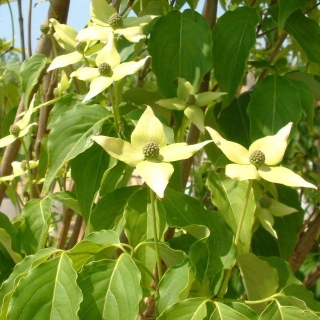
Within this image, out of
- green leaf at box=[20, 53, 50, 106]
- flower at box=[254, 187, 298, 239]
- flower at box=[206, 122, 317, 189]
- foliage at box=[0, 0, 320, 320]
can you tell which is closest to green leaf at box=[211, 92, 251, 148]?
foliage at box=[0, 0, 320, 320]

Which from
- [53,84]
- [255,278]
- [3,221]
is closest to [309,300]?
[255,278]

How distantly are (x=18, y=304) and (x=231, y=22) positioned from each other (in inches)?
19.3

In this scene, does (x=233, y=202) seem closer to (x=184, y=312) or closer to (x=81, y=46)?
(x=184, y=312)

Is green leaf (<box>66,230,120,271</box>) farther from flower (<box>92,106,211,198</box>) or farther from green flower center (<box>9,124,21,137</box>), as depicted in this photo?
green flower center (<box>9,124,21,137</box>)

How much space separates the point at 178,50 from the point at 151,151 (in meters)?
0.23

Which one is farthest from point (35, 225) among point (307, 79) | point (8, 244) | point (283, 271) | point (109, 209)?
point (307, 79)

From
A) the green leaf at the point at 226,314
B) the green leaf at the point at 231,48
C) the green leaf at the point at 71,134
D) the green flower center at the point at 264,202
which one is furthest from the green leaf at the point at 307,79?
the green leaf at the point at 226,314

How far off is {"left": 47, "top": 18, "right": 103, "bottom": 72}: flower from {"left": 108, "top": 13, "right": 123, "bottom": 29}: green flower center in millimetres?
48

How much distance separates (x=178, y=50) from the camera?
812mm

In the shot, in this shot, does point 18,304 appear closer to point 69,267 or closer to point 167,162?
point 69,267

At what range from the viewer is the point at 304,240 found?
3.33 ft

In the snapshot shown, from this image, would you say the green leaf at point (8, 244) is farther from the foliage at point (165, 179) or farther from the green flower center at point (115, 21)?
the green flower center at point (115, 21)

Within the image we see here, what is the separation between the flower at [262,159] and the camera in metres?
0.64

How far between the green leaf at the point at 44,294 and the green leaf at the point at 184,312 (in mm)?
106
